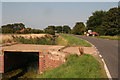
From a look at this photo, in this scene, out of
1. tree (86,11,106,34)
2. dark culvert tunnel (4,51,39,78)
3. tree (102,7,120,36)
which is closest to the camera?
dark culvert tunnel (4,51,39,78)

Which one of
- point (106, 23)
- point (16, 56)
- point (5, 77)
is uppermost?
point (106, 23)

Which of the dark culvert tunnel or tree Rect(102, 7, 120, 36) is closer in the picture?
the dark culvert tunnel

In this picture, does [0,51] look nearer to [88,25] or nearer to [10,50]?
[10,50]

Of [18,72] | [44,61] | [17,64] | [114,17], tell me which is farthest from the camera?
[114,17]

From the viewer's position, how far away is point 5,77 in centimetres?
1174

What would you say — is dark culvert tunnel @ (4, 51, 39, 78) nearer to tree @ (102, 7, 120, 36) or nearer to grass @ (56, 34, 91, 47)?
grass @ (56, 34, 91, 47)

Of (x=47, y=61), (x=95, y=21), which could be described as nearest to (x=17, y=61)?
(x=47, y=61)

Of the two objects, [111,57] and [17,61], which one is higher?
[111,57]

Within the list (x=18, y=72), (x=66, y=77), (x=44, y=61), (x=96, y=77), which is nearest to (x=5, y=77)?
(x=18, y=72)

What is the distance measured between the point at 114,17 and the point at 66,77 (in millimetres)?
52983

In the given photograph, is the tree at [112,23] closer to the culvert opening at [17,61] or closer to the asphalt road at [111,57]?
the asphalt road at [111,57]

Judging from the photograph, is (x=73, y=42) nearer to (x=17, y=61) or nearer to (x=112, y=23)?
(x=17, y=61)

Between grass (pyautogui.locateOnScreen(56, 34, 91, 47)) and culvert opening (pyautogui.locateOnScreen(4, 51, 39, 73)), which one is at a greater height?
grass (pyautogui.locateOnScreen(56, 34, 91, 47))

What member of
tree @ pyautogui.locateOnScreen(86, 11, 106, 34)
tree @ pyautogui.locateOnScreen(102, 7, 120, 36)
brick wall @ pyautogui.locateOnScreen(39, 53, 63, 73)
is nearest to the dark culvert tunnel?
brick wall @ pyautogui.locateOnScreen(39, 53, 63, 73)
